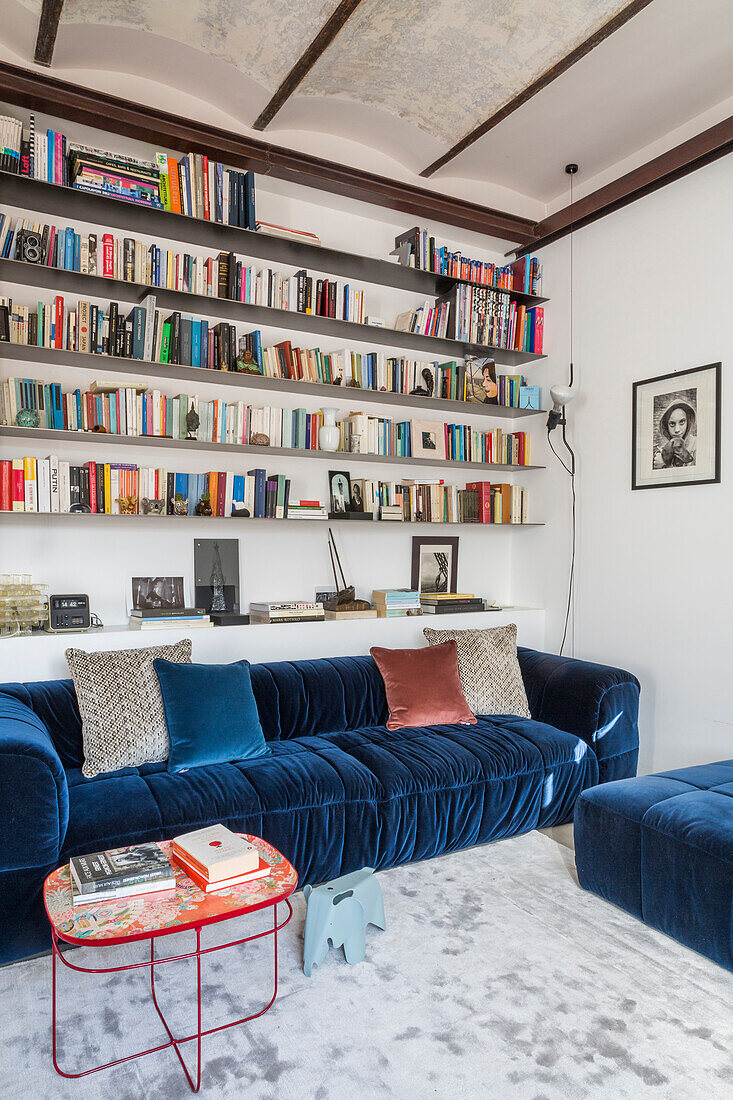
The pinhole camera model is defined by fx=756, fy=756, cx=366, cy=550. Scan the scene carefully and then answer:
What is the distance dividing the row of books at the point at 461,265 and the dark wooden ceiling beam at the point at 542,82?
389 millimetres

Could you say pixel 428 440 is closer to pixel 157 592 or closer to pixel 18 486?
pixel 157 592

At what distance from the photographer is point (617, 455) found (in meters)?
3.97

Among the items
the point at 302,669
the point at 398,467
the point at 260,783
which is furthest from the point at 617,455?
the point at 260,783

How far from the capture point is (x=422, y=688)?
3.39 m

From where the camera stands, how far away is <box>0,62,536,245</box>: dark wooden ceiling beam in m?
3.11

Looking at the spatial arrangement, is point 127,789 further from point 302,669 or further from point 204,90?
point 204,90

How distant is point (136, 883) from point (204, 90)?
328 cm

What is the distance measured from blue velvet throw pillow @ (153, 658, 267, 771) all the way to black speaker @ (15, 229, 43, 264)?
1710mm

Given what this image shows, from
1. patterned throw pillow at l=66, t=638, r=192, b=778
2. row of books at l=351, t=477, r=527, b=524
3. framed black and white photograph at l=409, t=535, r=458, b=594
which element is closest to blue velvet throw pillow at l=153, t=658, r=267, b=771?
patterned throw pillow at l=66, t=638, r=192, b=778

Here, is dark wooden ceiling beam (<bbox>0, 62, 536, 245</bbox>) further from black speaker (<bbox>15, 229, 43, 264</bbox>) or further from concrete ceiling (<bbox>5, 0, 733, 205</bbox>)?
black speaker (<bbox>15, 229, 43, 264</bbox>)

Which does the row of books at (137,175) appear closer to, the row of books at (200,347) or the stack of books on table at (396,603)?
the row of books at (200,347)

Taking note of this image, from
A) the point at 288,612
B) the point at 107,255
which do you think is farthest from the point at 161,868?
the point at 107,255

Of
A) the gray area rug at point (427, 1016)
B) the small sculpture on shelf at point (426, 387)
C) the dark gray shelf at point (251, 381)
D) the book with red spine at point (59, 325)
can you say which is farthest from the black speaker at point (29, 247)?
the gray area rug at point (427, 1016)

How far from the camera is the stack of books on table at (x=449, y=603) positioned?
4.12m
